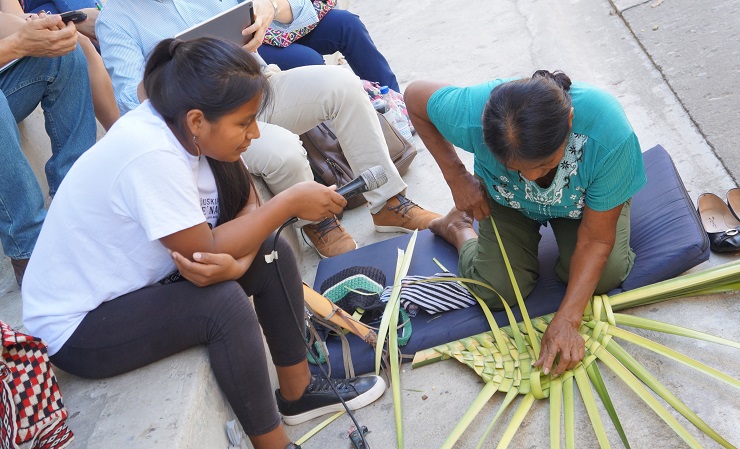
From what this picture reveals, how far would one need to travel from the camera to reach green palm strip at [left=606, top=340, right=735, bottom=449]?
1983 millimetres

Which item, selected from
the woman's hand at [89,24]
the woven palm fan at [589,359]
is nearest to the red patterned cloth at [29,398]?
the woven palm fan at [589,359]

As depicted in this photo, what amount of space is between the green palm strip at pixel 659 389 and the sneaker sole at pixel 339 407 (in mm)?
733

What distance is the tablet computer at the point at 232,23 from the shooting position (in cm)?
303

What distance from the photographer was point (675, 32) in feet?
15.0

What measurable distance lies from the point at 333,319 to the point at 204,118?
3.04ft

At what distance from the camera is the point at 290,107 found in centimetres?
341

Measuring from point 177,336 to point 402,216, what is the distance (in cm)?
156

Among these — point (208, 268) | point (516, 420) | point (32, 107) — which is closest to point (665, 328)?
point (516, 420)

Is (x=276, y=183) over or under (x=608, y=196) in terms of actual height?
under

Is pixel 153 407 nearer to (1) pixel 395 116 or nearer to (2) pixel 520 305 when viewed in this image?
(2) pixel 520 305

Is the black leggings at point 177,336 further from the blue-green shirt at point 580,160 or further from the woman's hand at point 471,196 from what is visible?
the woman's hand at point 471,196

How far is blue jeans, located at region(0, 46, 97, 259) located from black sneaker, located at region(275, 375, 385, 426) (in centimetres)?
112

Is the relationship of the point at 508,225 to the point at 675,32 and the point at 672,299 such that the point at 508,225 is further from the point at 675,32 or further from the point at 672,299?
the point at 675,32

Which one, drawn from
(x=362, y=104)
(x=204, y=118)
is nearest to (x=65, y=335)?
(x=204, y=118)
